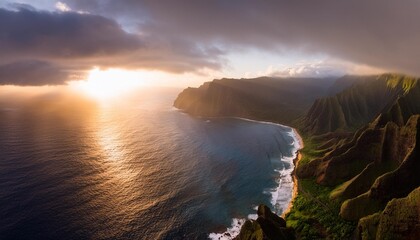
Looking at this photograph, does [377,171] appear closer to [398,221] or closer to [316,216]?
[316,216]

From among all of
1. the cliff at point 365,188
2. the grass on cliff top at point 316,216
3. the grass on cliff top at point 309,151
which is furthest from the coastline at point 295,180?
the grass on cliff top at point 309,151

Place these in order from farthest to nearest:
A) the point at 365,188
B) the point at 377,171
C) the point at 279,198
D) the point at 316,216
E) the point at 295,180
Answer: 1. the point at 295,180
2. the point at 279,198
3. the point at 377,171
4. the point at 365,188
5. the point at 316,216

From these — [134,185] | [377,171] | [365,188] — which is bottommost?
[134,185]

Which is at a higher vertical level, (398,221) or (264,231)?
(398,221)

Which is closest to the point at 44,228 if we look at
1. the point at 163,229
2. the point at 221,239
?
the point at 163,229

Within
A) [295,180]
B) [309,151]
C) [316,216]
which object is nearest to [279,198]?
[295,180]

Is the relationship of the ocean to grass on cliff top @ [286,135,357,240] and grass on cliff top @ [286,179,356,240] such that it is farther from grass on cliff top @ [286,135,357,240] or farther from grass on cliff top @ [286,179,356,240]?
grass on cliff top @ [286,179,356,240]

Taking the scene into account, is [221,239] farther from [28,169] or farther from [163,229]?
[28,169]
